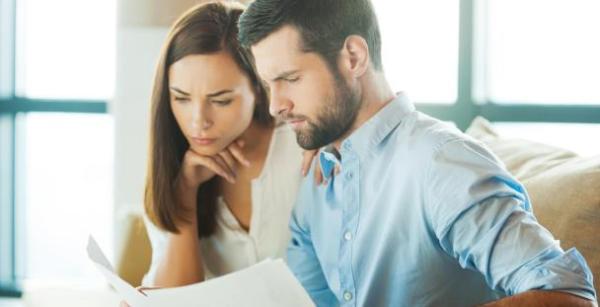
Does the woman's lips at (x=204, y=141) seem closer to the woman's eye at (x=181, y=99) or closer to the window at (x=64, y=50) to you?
the woman's eye at (x=181, y=99)

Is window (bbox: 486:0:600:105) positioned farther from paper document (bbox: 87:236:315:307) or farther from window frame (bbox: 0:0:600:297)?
paper document (bbox: 87:236:315:307)

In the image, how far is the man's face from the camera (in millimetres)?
1501

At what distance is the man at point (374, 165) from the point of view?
4.47ft

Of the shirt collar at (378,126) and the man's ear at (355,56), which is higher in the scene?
the man's ear at (355,56)

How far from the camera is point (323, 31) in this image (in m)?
1.48

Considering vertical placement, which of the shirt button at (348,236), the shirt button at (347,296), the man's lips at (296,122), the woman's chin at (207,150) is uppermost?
the man's lips at (296,122)

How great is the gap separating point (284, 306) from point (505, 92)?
1.75 meters

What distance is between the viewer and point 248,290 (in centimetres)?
136

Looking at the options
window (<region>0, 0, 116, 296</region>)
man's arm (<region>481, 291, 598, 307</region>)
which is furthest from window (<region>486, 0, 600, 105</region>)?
man's arm (<region>481, 291, 598, 307</region>)

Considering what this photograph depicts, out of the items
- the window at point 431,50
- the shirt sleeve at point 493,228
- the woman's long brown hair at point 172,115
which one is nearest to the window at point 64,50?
the window at point 431,50

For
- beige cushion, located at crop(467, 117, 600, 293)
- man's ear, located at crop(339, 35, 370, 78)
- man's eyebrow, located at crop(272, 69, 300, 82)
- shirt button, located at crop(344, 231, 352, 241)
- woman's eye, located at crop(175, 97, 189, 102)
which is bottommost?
shirt button, located at crop(344, 231, 352, 241)

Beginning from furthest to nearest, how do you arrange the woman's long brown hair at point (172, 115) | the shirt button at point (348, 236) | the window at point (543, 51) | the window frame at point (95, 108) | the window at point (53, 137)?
the window at point (53, 137), the window at point (543, 51), the window frame at point (95, 108), the woman's long brown hair at point (172, 115), the shirt button at point (348, 236)

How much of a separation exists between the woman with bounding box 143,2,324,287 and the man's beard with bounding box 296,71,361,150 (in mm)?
183

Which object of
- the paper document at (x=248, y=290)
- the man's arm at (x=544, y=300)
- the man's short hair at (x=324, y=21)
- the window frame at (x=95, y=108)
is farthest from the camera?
the window frame at (x=95, y=108)
